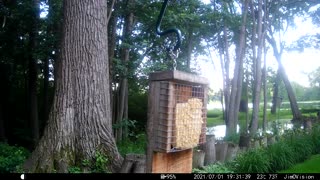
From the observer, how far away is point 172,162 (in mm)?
2607

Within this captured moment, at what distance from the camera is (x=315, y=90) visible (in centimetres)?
3625

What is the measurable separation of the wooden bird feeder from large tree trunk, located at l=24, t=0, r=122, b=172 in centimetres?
290

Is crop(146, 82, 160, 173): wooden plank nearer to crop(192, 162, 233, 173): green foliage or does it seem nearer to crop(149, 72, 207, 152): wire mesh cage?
crop(149, 72, 207, 152): wire mesh cage

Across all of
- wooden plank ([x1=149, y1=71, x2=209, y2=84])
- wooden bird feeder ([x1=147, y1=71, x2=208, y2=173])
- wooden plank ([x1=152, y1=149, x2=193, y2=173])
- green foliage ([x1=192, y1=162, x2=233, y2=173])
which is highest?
wooden plank ([x1=149, y1=71, x2=209, y2=84])

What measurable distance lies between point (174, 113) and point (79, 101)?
3243 mm

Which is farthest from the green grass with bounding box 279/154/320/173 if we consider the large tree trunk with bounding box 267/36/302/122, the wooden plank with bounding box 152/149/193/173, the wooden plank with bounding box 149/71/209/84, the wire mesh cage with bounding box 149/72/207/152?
the large tree trunk with bounding box 267/36/302/122

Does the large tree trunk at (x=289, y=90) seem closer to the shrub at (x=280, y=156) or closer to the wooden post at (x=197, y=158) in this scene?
the shrub at (x=280, y=156)

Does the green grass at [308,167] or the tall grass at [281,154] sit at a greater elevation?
the tall grass at [281,154]

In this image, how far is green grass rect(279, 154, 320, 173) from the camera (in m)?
6.69

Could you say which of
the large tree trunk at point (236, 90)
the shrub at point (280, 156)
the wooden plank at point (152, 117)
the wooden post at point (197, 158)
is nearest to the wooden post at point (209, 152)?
the wooden post at point (197, 158)

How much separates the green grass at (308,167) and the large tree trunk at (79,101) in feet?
12.0

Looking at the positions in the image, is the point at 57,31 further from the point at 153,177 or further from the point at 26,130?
the point at 153,177

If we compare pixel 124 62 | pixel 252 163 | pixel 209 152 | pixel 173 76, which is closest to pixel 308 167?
pixel 252 163

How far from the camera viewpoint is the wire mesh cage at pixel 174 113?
A: 7.88 ft
